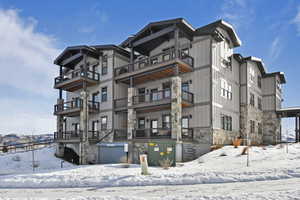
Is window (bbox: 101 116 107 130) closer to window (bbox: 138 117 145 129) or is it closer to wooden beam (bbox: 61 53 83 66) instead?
window (bbox: 138 117 145 129)

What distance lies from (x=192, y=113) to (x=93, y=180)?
1277 cm

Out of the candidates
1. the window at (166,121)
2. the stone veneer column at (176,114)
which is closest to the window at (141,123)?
the window at (166,121)

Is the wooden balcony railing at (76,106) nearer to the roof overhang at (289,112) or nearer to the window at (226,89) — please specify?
the window at (226,89)

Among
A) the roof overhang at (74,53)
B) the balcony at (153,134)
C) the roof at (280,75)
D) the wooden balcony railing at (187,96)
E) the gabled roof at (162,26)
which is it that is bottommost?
the balcony at (153,134)

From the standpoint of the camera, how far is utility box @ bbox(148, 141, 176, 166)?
16.8m

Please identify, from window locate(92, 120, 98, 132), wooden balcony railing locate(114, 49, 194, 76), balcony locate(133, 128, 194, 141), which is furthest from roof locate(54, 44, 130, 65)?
balcony locate(133, 128, 194, 141)

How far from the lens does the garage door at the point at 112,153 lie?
795 inches

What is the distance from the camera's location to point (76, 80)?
26453 mm

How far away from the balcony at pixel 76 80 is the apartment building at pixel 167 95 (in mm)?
119

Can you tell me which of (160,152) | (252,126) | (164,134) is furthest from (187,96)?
(252,126)

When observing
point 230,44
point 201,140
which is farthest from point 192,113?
point 230,44

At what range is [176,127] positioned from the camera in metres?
19.9

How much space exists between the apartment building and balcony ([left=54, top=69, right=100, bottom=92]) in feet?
0.39

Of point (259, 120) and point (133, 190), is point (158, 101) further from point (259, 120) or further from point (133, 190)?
point (259, 120)
